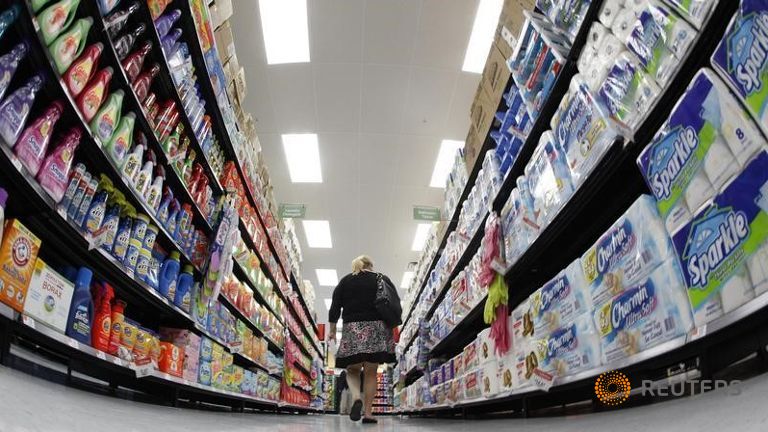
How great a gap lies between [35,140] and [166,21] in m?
0.98

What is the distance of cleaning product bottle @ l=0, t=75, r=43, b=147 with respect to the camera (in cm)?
119

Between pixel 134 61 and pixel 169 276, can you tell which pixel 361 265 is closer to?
pixel 169 276

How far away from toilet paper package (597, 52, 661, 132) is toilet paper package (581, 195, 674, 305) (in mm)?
244

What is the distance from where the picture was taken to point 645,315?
3.64ft

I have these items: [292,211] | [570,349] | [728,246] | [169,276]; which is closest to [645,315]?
[728,246]

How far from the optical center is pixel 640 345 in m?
1.13

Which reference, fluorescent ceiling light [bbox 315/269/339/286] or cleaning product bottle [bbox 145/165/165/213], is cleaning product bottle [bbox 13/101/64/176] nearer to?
cleaning product bottle [bbox 145/165/165/213]

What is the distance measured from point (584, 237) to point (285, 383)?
16.4 feet

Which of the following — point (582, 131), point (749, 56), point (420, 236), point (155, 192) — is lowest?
point (749, 56)

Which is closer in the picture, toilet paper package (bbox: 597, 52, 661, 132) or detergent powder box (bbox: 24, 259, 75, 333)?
toilet paper package (bbox: 597, 52, 661, 132)

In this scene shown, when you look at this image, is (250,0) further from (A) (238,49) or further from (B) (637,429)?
(B) (637,429)

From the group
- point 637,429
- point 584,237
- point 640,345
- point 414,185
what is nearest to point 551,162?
point 584,237

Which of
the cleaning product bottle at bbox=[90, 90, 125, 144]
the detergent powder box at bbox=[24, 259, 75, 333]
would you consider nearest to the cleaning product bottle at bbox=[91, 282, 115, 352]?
the detergent powder box at bbox=[24, 259, 75, 333]

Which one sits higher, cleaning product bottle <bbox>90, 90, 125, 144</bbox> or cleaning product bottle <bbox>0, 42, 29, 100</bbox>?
cleaning product bottle <bbox>90, 90, 125, 144</bbox>
